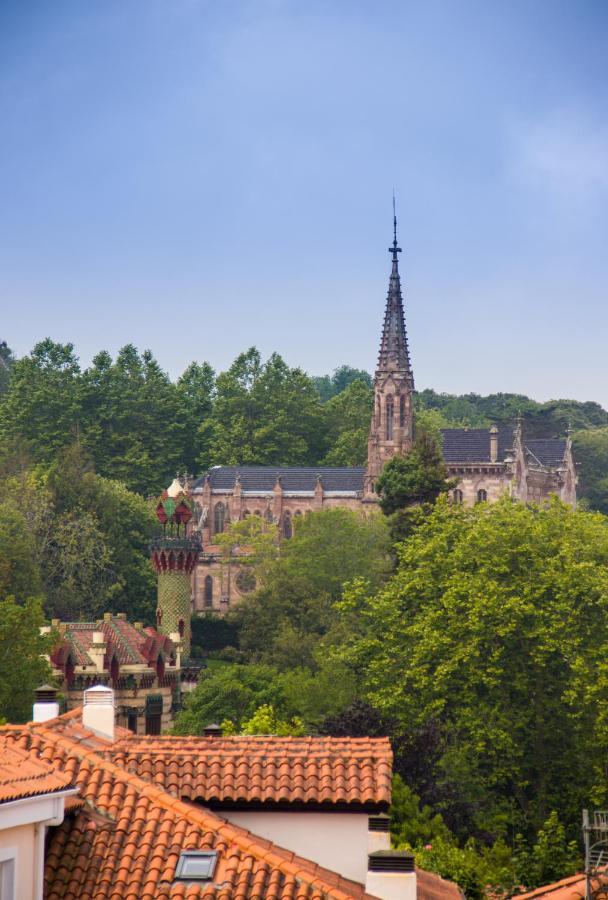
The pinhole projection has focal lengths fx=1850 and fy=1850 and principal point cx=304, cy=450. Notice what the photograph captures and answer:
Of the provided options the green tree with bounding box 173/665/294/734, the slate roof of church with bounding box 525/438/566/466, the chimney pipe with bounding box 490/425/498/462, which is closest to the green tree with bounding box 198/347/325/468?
the slate roof of church with bounding box 525/438/566/466

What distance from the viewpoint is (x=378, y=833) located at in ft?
75.2

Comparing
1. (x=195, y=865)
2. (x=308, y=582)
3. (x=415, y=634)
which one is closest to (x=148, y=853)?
(x=195, y=865)

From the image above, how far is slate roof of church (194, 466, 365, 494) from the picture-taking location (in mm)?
152625

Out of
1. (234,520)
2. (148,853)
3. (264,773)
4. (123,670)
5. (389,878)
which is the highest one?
(234,520)

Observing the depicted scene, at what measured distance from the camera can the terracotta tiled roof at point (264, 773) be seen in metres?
23.2

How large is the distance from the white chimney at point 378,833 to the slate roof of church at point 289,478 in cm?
12728

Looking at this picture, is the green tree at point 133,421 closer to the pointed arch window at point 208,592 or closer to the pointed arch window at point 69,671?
the pointed arch window at point 208,592

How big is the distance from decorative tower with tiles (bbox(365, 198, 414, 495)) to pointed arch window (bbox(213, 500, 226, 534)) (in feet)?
42.6

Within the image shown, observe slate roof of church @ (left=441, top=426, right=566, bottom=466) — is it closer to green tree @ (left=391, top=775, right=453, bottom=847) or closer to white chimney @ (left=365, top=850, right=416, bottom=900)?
green tree @ (left=391, top=775, right=453, bottom=847)

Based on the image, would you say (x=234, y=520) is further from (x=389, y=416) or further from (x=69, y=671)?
(x=69, y=671)

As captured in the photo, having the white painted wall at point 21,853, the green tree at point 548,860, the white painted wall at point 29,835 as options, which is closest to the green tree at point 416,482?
the green tree at point 548,860

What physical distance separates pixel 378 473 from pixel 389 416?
24.0 feet

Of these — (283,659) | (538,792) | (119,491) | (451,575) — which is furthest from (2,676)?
(119,491)

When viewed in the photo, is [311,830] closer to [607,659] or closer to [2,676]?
[607,659]
